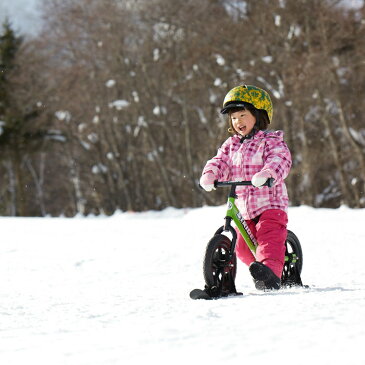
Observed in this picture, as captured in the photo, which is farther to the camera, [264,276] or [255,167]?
[255,167]

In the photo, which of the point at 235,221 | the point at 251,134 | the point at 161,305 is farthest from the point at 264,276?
the point at 251,134

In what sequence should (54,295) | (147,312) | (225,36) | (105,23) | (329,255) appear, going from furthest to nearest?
(105,23) → (225,36) → (329,255) → (54,295) → (147,312)

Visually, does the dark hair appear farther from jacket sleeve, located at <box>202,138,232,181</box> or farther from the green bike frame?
the green bike frame

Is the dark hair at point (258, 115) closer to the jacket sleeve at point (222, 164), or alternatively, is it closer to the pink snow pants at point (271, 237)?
the jacket sleeve at point (222, 164)

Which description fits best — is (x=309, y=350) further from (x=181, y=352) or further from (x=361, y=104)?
(x=361, y=104)

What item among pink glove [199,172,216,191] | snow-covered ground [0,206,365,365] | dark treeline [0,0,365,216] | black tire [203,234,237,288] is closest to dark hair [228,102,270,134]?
pink glove [199,172,216,191]

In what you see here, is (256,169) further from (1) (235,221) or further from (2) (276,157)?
(1) (235,221)

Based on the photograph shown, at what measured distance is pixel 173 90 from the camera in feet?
99.7

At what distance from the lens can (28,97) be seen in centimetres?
3588

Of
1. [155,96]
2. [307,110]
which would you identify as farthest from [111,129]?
[307,110]

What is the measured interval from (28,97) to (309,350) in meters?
34.8

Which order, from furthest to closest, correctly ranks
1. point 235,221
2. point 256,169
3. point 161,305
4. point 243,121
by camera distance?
point 243,121, point 256,169, point 235,221, point 161,305

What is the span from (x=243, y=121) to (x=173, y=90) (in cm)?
2581

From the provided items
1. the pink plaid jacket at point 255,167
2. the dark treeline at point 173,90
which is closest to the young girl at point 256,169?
the pink plaid jacket at point 255,167
